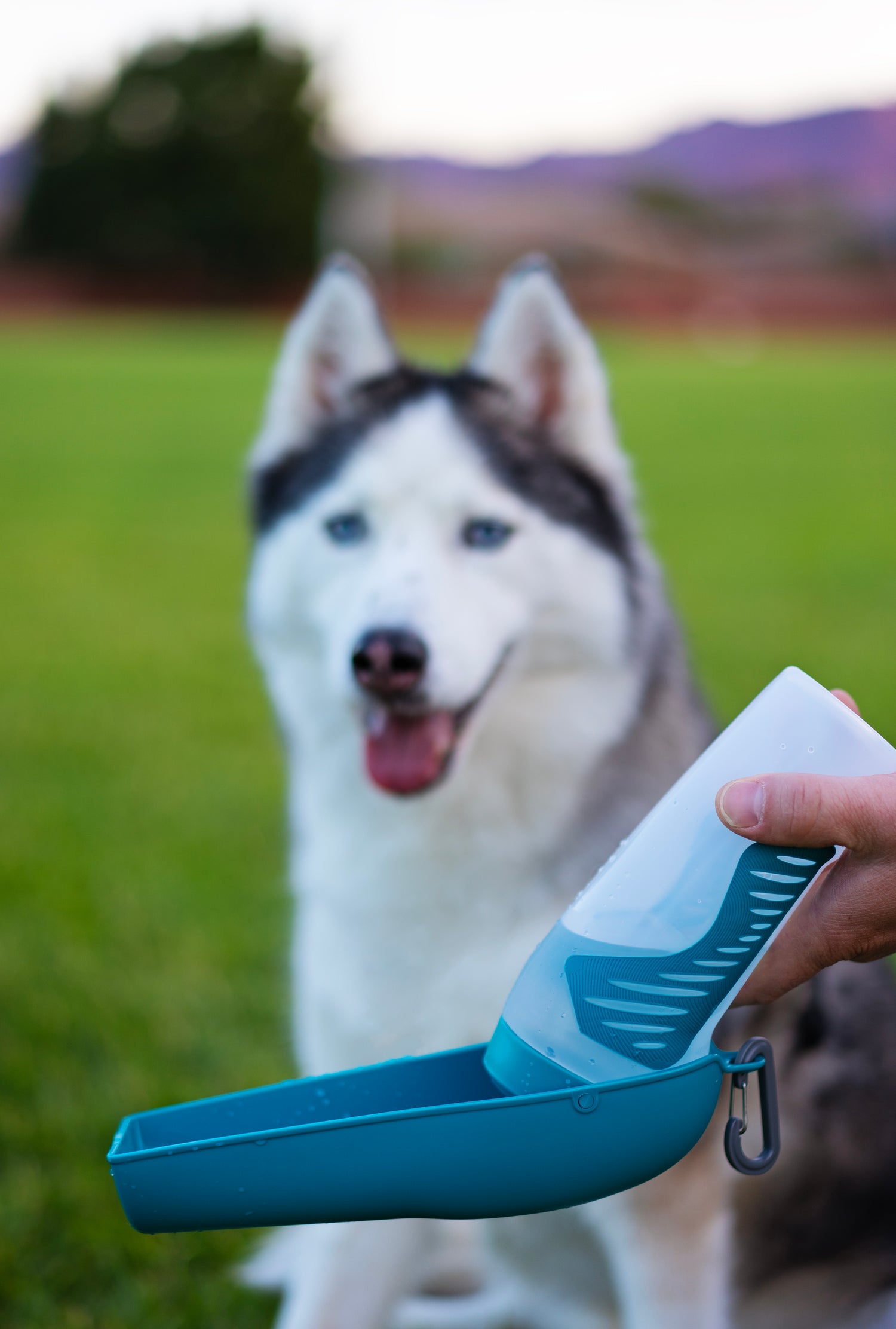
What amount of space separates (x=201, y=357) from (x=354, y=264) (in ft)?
78.2

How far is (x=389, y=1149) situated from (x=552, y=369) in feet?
5.30

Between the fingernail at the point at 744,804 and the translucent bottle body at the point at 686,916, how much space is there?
0.07ft

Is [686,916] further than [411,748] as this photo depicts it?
No

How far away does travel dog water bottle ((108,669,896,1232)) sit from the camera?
1.21 metres

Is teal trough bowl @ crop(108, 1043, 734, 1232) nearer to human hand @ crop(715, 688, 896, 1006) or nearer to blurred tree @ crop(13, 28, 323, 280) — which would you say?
human hand @ crop(715, 688, 896, 1006)

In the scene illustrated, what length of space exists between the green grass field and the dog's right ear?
1.37 m

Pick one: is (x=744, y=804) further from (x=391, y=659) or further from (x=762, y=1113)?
(x=391, y=659)

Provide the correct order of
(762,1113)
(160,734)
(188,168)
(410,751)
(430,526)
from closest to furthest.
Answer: (762,1113) → (410,751) → (430,526) → (160,734) → (188,168)

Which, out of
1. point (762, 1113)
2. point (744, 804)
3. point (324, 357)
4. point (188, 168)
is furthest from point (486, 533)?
point (188, 168)

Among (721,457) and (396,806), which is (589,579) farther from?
(721,457)

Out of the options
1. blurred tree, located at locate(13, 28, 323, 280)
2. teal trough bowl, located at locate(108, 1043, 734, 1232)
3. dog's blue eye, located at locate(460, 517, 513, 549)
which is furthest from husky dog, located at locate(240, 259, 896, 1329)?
blurred tree, located at locate(13, 28, 323, 280)

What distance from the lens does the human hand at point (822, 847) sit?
127 centimetres

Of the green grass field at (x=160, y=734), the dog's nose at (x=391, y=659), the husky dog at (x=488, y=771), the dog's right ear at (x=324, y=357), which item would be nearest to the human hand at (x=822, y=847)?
the husky dog at (x=488, y=771)

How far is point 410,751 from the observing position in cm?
208
